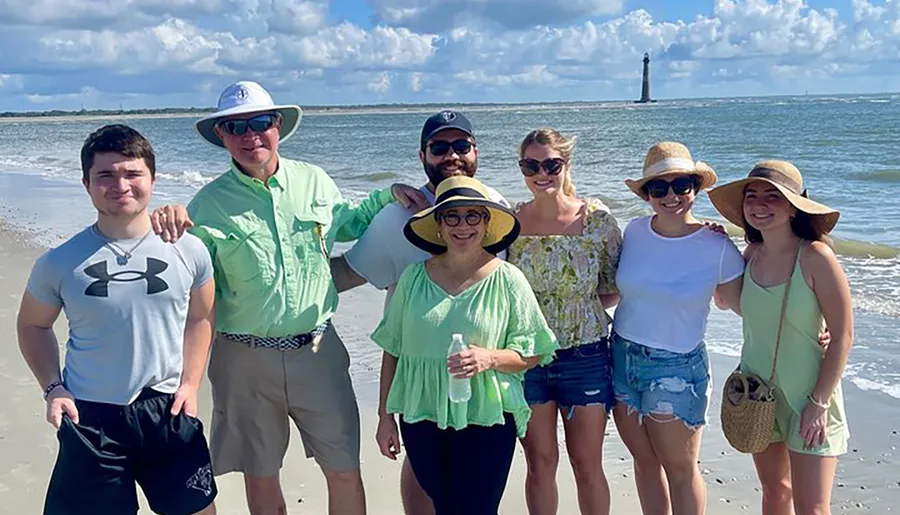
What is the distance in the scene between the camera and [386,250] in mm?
4051

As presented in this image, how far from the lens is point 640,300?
376cm

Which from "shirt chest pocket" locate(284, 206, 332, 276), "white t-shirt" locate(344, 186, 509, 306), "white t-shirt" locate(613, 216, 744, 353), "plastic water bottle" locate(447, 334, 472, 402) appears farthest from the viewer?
"white t-shirt" locate(344, 186, 509, 306)

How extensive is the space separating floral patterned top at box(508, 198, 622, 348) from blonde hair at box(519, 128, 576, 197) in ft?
0.94

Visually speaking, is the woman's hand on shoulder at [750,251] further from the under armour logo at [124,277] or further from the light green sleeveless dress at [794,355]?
the under armour logo at [124,277]

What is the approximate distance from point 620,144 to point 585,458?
35.6 meters

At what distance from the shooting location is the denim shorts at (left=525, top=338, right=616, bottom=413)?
12.6ft

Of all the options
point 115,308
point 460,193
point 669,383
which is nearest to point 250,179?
point 115,308

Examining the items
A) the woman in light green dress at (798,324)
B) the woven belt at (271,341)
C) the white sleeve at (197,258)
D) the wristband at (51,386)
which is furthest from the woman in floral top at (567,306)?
the wristband at (51,386)

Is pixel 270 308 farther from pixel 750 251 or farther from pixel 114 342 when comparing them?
pixel 750 251

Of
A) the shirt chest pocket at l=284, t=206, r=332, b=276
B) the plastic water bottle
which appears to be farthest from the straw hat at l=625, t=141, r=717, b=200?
the shirt chest pocket at l=284, t=206, r=332, b=276

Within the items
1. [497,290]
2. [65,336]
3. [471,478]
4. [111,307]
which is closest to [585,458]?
[471,478]

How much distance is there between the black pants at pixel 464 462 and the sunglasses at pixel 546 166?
1219 mm

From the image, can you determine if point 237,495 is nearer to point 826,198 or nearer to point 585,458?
point 585,458

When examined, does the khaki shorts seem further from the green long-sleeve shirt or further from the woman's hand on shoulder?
the woman's hand on shoulder
